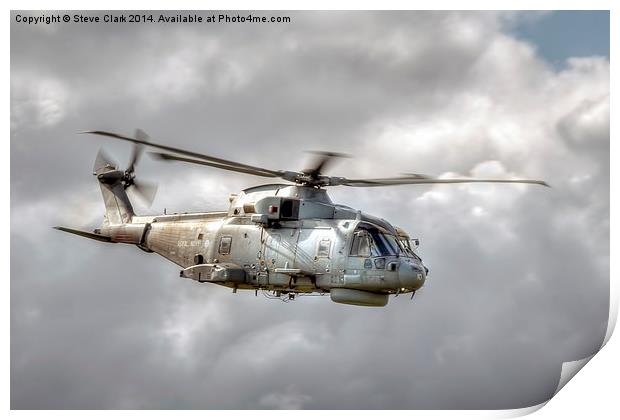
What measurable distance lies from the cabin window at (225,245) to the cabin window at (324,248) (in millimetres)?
1980

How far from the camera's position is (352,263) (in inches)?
626

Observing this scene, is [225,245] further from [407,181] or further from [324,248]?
[407,181]

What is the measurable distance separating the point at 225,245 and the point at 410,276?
12.5 feet

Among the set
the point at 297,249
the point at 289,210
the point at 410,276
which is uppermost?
the point at 289,210

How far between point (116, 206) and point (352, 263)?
253 inches

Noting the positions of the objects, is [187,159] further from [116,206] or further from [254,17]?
[116,206]

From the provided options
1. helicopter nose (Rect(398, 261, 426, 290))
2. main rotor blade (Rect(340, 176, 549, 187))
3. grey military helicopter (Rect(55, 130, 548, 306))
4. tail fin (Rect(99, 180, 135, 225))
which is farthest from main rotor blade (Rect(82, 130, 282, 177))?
tail fin (Rect(99, 180, 135, 225))

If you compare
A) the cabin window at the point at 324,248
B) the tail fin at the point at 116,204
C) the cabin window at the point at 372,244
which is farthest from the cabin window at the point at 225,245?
the tail fin at the point at 116,204

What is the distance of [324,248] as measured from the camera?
1619 cm

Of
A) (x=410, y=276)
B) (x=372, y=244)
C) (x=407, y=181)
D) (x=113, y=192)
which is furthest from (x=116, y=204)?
(x=410, y=276)

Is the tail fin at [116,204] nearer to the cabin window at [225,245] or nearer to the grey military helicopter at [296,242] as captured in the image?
the grey military helicopter at [296,242]

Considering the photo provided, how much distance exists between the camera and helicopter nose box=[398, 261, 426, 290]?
51.1 feet

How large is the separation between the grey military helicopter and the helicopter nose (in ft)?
0.06
